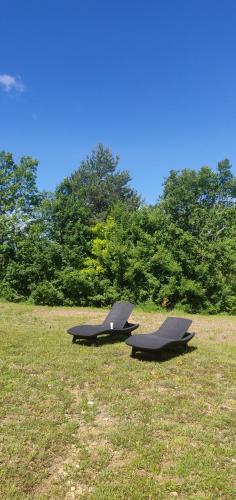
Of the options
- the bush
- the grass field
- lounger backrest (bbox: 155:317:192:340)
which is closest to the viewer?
the grass field

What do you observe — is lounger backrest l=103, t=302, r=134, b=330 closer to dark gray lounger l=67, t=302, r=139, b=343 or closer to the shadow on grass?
dark gray lounger l=67, t=302, r=139, b=343

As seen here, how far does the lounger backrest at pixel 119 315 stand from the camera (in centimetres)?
931

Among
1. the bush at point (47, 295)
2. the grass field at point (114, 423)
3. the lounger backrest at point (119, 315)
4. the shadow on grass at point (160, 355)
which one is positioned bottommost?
the grass field at point (114, 423)

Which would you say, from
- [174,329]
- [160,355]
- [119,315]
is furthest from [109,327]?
[160,355]

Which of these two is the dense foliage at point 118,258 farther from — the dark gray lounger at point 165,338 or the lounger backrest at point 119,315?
the dark gray lounger at point 165,338

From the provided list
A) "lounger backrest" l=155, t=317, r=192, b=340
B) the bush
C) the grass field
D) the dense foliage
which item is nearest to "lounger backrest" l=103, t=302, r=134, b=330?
the grass field

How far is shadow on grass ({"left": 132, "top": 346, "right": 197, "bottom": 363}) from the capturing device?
7.53m

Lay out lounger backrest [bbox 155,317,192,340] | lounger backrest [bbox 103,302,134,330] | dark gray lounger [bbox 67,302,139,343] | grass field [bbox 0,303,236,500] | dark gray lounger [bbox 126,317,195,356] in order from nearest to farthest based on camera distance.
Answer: grass field [bbox 0,303,236,500] → dark gray lounger [bbox 126,317,195,356] → lounger backrest [bbox 155,317,192,340] → dark gray lounger [bbox 67,302,139,343] → lounger backrest [bbox 103,302,134,330]

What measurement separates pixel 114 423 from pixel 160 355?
289cm

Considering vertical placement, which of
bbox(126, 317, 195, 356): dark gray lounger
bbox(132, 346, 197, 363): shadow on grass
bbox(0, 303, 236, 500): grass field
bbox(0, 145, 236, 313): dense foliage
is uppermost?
bbox(0, 145, 236, 313): dense foliage

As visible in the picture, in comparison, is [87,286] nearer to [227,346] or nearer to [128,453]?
[227,346]

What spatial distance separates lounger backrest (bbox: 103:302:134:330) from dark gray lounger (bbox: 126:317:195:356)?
3.70ft

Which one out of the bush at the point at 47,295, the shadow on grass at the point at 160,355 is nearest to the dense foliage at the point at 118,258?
the bush at the point at 47,295

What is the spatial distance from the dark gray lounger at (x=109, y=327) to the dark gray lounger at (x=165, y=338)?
97 centimetres
